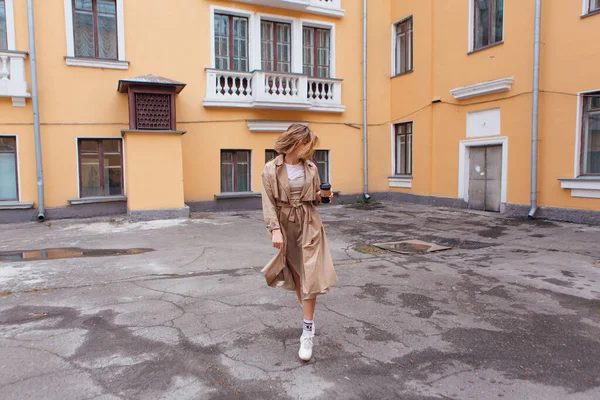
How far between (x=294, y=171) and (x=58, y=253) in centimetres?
537

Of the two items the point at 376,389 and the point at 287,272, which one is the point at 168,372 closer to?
the point at 287,272

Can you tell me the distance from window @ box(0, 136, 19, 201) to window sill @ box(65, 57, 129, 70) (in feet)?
7.88

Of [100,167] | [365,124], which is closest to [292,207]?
[100,167]

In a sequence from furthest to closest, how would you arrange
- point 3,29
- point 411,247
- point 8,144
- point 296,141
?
point 8,144 < point 3,29 < point 411,247 < point 296,141

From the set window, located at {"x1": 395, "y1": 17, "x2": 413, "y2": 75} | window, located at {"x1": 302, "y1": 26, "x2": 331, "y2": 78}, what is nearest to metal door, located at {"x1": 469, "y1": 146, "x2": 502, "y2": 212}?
window, located at {"x1": 395, "y1": 17, "x2": 413, "y2": 75}

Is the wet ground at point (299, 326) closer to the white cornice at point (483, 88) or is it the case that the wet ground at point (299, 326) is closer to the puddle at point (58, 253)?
the puddle at point (58, 253)

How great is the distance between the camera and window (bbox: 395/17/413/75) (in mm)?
14047

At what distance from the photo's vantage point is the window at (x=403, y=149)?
47.0 ft

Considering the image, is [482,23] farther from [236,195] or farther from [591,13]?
[236,195]

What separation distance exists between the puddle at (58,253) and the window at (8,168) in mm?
4324

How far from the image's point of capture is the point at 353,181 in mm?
14500

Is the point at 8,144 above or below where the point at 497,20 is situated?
below

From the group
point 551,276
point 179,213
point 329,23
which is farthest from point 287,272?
point 329,23

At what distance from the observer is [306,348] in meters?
3.06
